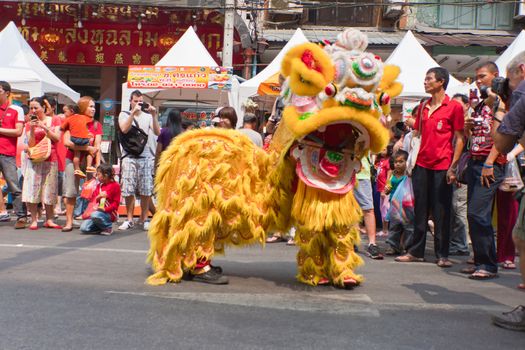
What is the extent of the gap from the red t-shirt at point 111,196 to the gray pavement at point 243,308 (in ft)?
6.75

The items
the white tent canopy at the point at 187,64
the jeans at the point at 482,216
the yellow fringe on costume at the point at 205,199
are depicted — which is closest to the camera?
the yellow fringe on costume at the point at 205,199

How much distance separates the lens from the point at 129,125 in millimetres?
8375

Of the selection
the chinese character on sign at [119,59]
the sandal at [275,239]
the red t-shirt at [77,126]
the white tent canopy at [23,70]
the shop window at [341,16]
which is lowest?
the sandal at [275,239]

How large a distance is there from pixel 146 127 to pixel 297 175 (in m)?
4.25

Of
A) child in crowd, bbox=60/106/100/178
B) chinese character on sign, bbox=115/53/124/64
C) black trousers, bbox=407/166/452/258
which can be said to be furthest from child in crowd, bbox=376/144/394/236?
chinese character on sign, bbox=115/53/124/64

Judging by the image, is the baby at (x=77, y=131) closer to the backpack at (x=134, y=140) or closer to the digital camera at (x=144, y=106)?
the backpack at (x=134, y=140)

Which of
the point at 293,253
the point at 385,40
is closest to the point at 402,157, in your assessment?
the point at 293,253

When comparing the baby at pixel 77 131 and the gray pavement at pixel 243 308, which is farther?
the baby at pixel 77 131

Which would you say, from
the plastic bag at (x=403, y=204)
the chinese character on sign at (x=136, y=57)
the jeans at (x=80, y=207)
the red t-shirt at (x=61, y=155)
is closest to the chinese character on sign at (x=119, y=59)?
the chinese character on sign at (x=136, y=57)

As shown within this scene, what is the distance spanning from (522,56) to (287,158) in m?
1.77

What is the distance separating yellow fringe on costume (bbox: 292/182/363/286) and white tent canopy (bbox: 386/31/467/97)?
8.21 m

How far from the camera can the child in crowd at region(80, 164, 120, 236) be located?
8.16 metres

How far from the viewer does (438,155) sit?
6199 mm

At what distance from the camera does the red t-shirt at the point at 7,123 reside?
830 centimetres
